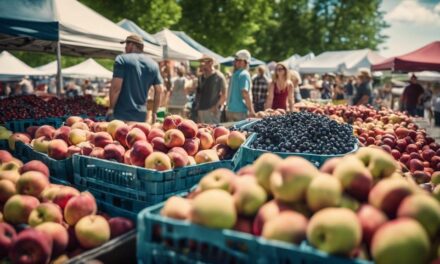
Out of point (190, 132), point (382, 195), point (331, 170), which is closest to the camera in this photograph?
point (382, 195)

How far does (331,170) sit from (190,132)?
1516 mm

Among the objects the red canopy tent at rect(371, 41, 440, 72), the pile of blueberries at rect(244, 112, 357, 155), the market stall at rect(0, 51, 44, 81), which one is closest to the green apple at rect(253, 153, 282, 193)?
the pile of blueberries at rect(244, 112, 357, 155)

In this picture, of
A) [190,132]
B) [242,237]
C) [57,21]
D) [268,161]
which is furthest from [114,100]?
[242,237]

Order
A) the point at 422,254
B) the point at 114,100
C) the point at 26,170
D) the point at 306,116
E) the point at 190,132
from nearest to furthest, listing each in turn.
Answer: the point at 422,254 → the point at 26,170 → the point at 190,132 → the point at 306,116 → the point at 114,100

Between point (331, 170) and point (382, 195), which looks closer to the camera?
point (382, 195)

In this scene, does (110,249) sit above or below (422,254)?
below

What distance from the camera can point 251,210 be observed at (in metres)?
1.74

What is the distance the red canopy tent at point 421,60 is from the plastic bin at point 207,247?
10.7m

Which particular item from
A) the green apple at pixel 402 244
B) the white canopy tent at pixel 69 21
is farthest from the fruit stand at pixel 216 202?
the white canopy tent at pixel 69 21

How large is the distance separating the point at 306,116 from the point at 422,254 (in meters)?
2.48


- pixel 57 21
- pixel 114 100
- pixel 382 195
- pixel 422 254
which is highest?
pixel 57 21

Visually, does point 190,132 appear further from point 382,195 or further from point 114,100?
point 114,100

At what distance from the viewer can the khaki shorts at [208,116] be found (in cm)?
745

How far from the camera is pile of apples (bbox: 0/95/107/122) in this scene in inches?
222
